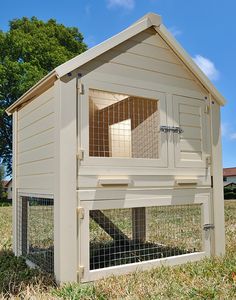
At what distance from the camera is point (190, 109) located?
4.32 meters

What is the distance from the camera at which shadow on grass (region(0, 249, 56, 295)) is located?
333 cm

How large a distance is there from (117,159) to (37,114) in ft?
3.59

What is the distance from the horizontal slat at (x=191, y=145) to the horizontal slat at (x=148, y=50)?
0.95m

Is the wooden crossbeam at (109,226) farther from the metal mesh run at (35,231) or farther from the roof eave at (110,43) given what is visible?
the roof eave at (110,43)

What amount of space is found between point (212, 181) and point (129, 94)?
1519 mm

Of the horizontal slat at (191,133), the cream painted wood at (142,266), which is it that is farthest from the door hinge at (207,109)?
the cream painted wood at (142,266)

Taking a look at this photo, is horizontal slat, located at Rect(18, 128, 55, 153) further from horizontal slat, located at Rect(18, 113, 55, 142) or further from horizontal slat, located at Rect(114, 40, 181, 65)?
horizontal slat, located at Rect(114, 40, 181, 65)

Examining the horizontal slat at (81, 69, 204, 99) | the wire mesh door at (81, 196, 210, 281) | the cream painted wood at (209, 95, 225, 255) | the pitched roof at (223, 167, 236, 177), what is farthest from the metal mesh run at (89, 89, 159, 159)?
the pitched roof at (223, 167, 236, 177)

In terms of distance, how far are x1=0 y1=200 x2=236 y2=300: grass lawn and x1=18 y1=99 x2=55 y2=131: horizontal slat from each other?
1628 mm

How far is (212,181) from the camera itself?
4426mm

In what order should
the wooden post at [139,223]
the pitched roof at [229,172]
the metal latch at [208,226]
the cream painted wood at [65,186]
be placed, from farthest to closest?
the pitched roof at [229,172] < the wooden post at [139,223] < the metal latch at [208,226] < the cream painted wood at [65,186]

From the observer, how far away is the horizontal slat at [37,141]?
144 inches

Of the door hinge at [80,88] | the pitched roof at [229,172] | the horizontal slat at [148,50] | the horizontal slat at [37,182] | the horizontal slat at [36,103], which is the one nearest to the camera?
the door hinge at [80,88]

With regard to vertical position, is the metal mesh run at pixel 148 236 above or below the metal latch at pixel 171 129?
below
